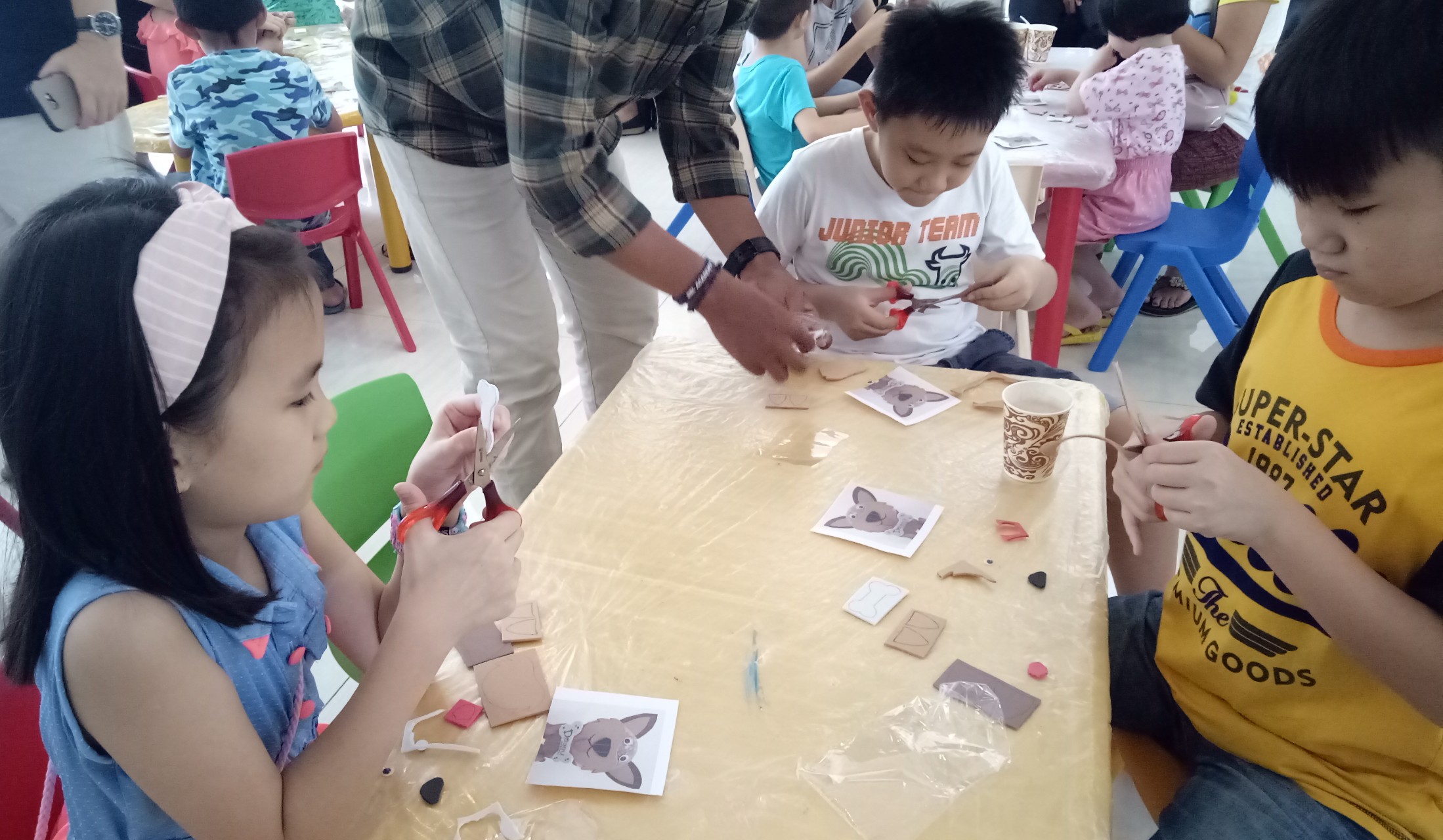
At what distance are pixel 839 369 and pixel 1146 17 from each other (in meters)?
2.15

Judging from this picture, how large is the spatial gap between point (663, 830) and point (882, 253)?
4.11ft

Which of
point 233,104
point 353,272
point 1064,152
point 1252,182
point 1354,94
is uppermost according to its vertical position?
point 1354,94

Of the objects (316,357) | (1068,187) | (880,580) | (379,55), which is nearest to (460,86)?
(379,55)

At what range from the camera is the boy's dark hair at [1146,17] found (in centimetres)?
276

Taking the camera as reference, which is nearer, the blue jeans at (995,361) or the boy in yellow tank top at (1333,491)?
the boy in yellow tank top at (1333,491)

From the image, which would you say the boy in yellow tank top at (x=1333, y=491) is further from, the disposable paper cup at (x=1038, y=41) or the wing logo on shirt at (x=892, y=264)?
the disposable paper cup at (x=1038, y=41)

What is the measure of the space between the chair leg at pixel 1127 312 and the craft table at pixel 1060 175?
1.05 ft

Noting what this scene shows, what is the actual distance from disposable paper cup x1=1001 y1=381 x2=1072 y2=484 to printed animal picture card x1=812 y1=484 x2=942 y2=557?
126mm

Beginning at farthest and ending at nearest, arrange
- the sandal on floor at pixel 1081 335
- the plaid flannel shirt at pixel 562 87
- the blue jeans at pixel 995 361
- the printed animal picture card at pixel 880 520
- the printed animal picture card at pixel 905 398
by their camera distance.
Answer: the sandal on floor at pixel 1081 335 → the blue jeans at pixel 995 361 → the printed animal picture card at pixel 905 398 → the plaid flannel shirt at pixel 562 87 → the printed animal picture card at pixel 880 520

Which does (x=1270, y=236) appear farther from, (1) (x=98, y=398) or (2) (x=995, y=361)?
(1) (x=98, y=398)

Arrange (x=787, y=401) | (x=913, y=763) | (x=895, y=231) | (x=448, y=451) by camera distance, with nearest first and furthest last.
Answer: (x=913, y=763), (x=448, y=451), (x=787, y=401), (x=895, y=231)

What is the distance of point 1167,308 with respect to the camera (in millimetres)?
3352

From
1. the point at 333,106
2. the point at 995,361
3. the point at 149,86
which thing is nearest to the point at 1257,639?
the point at 995,361

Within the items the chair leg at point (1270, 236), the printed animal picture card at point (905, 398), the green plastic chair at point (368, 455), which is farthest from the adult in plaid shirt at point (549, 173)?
the chair leg at point (1270, 236)
